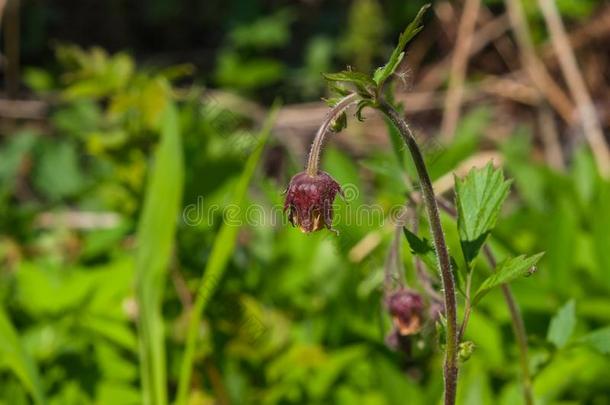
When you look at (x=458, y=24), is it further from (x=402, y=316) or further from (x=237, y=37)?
(x=402, y=316)

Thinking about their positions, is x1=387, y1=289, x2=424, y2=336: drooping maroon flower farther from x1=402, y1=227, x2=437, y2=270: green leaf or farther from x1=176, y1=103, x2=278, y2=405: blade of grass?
x1=176, y1=103, x2=278, y2=405: blade of grass

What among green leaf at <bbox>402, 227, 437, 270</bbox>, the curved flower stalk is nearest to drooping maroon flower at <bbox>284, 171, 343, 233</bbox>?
the curved flower stalk

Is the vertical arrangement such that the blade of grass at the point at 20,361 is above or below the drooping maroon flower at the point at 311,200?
below

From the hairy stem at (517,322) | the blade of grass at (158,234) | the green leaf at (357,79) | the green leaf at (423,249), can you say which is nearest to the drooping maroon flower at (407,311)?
the hairy stem at (517,322)

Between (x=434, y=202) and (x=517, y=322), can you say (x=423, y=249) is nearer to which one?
(x=434, y=202)

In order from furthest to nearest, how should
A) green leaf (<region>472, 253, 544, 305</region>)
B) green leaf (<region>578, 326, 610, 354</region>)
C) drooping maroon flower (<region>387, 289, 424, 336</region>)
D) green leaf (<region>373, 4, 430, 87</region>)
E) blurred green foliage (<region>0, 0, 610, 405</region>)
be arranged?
blurred green foliage (<region>0, 0, 610, 405</region>) → drooping maroon flower (<region>387, 289, 424, 336</region>) → green leaf (<region>578, 326, 610, 354</region>) → green leaf (<region>472, 253, 544, 305</region>) → green leaf (<region>373, 4, 430, 87</region>)

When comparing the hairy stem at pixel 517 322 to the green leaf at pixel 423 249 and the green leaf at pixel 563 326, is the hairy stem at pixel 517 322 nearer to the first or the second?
the green leaf at pixel 563 326

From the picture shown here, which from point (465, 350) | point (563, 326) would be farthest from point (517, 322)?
point (465, 350)
